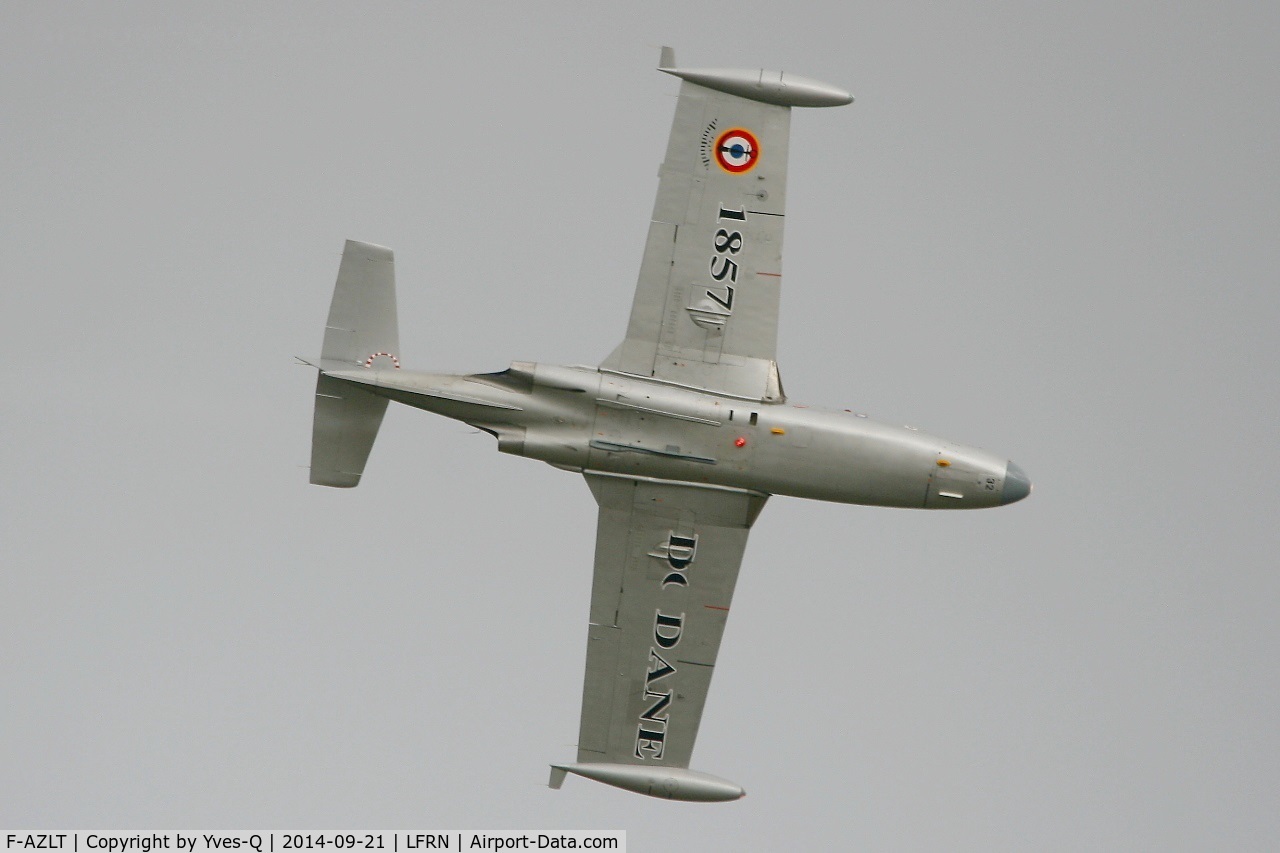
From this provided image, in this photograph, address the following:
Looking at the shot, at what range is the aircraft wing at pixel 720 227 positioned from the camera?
23953mm

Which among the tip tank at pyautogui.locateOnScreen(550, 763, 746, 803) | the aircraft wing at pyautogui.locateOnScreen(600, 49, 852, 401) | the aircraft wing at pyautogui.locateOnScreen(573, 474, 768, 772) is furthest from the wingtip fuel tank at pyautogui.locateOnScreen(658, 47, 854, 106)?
the tip tank at pyautogui.locateOnScreen(550, 763, 746, 803)

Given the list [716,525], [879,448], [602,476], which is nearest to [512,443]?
[602,476]

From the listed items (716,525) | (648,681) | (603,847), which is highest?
(716,525)

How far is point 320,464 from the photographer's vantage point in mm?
23969

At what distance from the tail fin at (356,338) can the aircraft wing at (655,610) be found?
3411 mm

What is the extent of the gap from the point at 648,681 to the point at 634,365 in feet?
16.0

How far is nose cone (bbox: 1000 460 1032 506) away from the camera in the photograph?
23.8 m

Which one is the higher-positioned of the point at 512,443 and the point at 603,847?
the point at 512,443

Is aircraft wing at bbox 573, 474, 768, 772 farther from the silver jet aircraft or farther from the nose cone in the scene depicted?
the nose cone

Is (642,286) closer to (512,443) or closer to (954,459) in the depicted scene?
(512,443)

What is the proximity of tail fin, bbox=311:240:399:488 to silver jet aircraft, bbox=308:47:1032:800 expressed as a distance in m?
0.02

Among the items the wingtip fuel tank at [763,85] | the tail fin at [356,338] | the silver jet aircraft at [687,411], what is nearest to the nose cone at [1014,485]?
the silver jet aircraft at [687,411]

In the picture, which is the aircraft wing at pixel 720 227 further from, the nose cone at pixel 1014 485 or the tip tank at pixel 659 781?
the tip tank at pixel 659 781

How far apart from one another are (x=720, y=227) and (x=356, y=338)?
5283 millimetres
